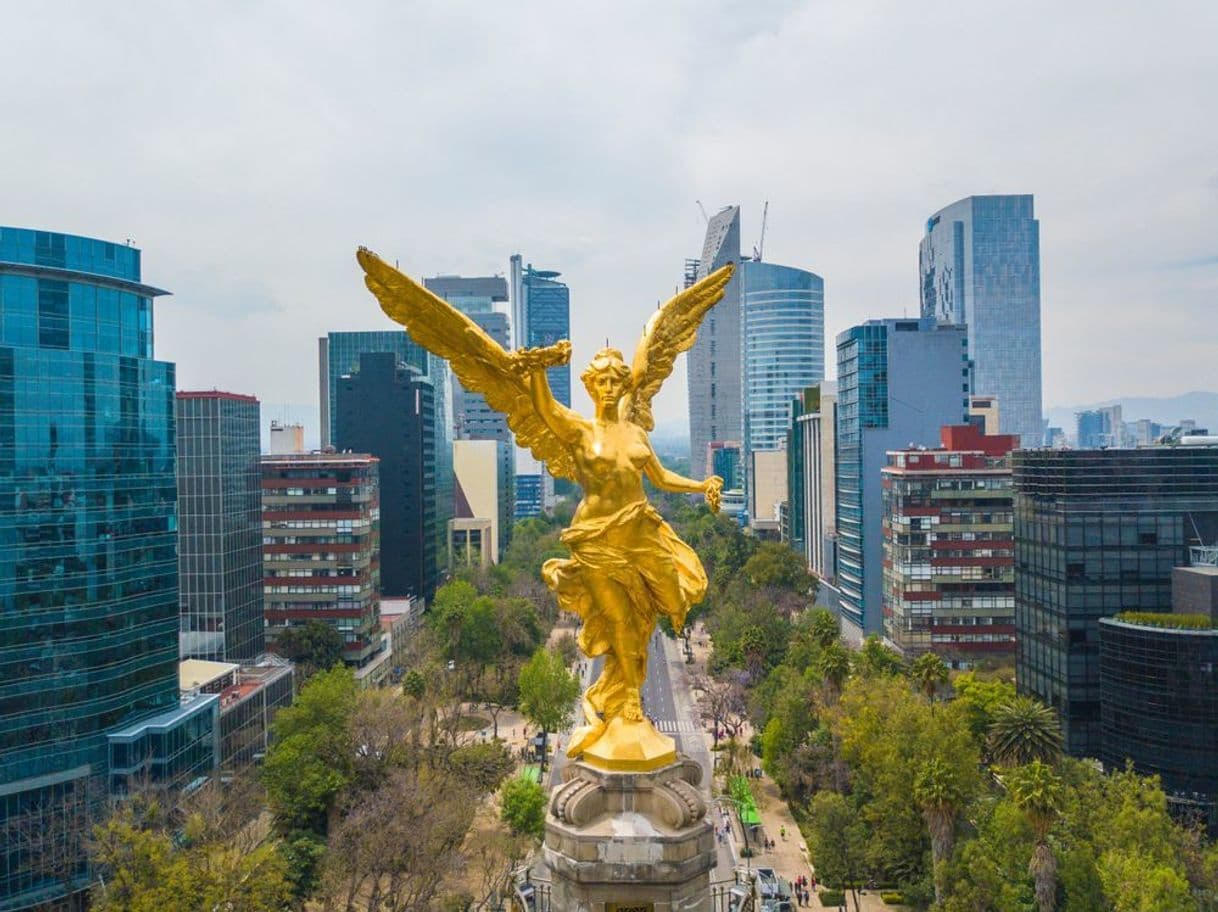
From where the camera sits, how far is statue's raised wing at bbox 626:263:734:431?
21688 millimetres

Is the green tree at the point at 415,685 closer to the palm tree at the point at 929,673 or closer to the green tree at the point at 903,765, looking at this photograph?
the green tree at the point at 903,765

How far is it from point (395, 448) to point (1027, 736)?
64.8 meters

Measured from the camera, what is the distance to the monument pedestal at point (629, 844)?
18109 mm

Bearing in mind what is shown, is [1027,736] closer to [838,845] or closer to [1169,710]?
[1169,710]

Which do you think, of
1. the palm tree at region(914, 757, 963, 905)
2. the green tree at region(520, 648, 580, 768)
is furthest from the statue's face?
the green tree at region(520, 648, 580, 768)

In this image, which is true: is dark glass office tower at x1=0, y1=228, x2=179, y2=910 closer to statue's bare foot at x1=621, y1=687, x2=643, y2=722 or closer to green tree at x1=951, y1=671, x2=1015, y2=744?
statue's bare foot at x1=621, y1=687, x2=643, y2=722

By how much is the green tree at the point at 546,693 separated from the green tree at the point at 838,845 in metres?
20.2

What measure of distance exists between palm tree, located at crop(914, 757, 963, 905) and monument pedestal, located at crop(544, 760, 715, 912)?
57.1ft

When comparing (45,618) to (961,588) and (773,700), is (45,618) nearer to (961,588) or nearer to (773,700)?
(773,700)

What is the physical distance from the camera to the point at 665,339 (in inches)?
880

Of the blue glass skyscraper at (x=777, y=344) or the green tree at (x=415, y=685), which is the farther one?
the blue glass skyscraper at (x=777, y=344)

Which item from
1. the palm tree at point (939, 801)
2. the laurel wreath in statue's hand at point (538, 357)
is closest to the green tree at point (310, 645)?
the palm tree at point (939, 801)

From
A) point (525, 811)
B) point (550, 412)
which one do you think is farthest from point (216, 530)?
point (550, 412)

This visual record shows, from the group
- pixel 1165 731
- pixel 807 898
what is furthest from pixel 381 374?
pixel 1165 731
